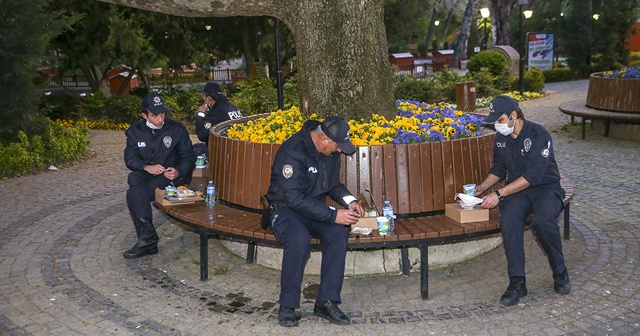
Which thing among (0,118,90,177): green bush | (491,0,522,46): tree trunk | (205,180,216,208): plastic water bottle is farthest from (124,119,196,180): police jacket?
(491,0,522,46): tree trunk

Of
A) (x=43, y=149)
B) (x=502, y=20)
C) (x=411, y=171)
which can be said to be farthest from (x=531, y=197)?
(x=502, y=20)

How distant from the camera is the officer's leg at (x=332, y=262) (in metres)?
5.77

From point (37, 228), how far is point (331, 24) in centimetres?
442

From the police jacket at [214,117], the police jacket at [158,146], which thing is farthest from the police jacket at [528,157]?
the police jacket at [214,117]

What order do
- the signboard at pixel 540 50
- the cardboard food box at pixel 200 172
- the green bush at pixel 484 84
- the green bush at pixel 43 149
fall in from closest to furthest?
the cardboard food box at pixel 200 172 < the green bush at pixel 43 149 < the green bush at pixel 484 84 < the signboard at pixel 540 50

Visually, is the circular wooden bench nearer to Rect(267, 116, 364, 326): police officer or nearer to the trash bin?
Rect(267, 116, 364, 326): police officer

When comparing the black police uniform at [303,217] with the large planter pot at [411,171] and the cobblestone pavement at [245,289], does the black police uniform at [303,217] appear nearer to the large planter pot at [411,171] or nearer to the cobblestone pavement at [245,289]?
the cobblestone pavement at [245,289]

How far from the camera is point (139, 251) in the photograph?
766cm

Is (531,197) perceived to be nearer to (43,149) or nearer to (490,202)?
(490,202)

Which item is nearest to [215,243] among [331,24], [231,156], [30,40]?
[231,156]

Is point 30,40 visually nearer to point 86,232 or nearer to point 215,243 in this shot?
point 86,232

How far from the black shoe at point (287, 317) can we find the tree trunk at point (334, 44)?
276 cm

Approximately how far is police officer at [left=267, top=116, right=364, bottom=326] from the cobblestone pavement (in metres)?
0.21

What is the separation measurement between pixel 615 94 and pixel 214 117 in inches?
335
